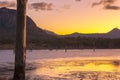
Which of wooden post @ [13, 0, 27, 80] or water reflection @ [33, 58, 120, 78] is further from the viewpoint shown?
water reflection @ [33, 58, 120, 78]

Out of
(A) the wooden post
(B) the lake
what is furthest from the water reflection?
(A) the wooden post

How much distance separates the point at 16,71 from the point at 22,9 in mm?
2980

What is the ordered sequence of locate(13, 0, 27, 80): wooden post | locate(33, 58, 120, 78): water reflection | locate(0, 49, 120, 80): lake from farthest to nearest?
locate(33, 58, 120, 78): water reflection, locate(0, 49, 120, 80): lake, locate(13, 0, 27, 80): wooden post

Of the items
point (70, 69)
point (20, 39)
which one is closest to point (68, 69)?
point (70, 69)

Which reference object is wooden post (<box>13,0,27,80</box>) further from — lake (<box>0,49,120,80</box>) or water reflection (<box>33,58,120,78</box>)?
water reflection (<box>33,58,120,78</box>)

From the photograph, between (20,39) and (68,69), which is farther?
(68,69)

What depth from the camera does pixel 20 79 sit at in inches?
750

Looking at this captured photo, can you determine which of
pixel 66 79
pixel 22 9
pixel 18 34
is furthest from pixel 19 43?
pixel 66 79

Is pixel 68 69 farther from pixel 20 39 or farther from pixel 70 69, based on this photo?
pixel 20 39

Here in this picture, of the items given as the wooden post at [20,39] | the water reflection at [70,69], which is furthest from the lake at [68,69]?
the wooden post at [20,39]

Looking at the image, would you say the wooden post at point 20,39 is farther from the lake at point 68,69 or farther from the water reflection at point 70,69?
the water reflection at point 70,69

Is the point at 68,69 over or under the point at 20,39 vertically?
under

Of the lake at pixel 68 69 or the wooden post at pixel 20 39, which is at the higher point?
the wooden post at pixel 20 39

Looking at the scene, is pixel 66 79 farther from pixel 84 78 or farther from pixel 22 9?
pixel 22 9
